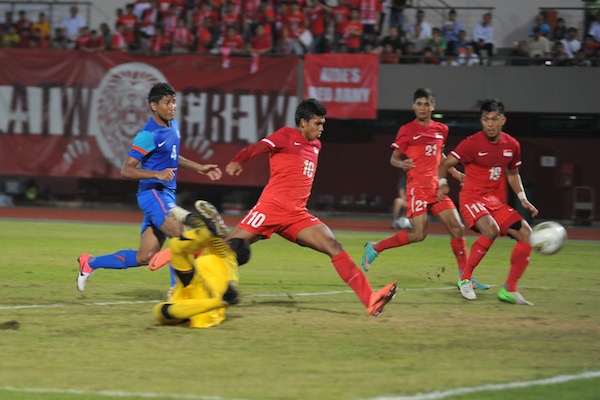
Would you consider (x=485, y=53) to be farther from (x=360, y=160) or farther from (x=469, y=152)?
(x=469, y=152)

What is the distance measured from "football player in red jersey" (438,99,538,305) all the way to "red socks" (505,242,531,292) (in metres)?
0.01

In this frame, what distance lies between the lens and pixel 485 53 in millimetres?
24781

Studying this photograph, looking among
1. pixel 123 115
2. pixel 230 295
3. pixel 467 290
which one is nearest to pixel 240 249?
pixel 230 295

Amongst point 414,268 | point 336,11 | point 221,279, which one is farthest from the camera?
point 336,11

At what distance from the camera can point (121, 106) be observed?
2509 centimetres

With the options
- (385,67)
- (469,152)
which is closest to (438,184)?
(469,152)

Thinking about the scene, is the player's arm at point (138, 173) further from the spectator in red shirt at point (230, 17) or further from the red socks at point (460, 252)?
the spectator in red shirt at point (230, 17)

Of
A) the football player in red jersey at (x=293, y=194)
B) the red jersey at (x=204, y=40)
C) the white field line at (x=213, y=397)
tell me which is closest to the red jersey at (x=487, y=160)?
the football player in red jersey at (x=293, y=194)

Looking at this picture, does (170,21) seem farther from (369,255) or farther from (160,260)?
(160,260)

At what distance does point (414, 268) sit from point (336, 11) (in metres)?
12.7

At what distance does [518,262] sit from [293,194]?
2808 mm

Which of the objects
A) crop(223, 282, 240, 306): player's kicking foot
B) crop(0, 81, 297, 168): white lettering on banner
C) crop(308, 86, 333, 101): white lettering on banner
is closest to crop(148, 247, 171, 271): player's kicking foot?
crop(223, 282, 240, 306): player's kicking foot

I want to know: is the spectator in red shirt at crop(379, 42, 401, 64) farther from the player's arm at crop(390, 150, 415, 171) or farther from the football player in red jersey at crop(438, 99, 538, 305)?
the football player in red jersey at crop(438, 99, 538, 305)

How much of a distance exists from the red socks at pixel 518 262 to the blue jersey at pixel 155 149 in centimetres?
384
